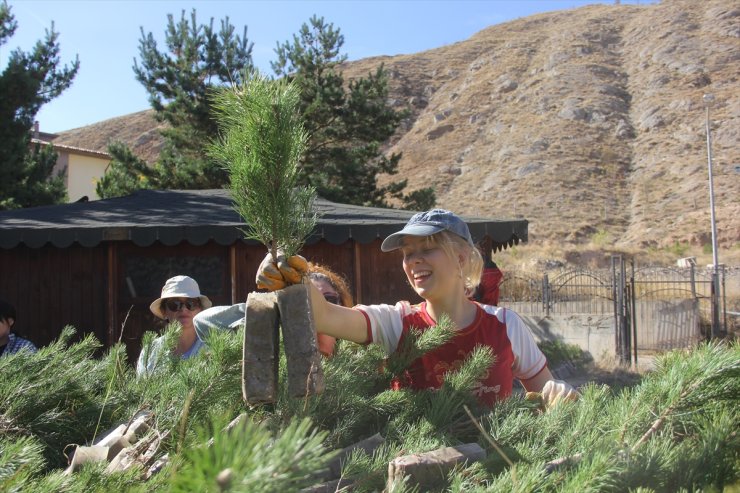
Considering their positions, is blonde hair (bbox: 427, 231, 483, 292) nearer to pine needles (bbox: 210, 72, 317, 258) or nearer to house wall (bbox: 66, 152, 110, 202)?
pine needles (bbox: 210, 72, 317, 258)

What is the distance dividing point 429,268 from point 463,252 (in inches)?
6.7

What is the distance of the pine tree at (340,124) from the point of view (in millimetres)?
16609

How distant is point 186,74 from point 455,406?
16772 millimetres

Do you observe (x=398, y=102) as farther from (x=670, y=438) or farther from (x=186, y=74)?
(x=670, y=438)

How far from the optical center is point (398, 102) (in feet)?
192

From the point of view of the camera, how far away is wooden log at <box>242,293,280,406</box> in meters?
1.24

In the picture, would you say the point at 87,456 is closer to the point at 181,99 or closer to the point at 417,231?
the point at 417,231

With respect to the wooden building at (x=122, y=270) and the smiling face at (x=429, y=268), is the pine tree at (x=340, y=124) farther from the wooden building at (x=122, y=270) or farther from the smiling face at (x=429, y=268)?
the smiling face at (x=429, y=268)

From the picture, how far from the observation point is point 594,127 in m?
44.3

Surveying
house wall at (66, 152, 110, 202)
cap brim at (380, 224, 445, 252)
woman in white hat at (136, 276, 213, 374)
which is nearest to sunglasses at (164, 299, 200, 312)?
woman in white hat at (136, 276, 213, 374)

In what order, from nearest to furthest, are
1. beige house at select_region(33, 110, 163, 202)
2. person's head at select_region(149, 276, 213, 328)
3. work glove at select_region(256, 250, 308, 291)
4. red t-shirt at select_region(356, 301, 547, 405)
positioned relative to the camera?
work glove at select_region(256, 250, 308, 291) → red t-shirt at select_region(356, 301, 547, 405) → person's head at select_region(149, 276, 213, 328) → beige house at select_region(33, 110, 163, 202)

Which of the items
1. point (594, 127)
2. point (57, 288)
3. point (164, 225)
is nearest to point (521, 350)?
point (164, 225)

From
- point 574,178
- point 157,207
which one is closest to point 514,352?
point 157,207

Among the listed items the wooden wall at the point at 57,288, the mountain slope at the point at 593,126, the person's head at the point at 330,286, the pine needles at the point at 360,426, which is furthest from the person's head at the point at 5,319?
the mountain slope at the point at 593,126
